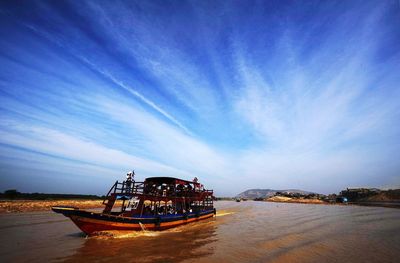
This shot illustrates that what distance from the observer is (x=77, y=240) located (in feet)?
58.0

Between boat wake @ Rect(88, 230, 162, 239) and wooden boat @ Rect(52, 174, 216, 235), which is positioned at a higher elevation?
wooden boat @ Rect(52, 174, 216, 235)

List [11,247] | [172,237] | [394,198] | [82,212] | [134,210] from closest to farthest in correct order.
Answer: [11,247]
[82,212]
[172,237]
[134,210]
[394,198]

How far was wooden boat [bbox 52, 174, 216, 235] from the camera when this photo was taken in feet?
57.7

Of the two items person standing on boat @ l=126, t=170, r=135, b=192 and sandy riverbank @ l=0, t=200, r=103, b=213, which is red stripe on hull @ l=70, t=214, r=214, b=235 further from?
sandy riverbank @ l=0, t=200, r=103, b=213

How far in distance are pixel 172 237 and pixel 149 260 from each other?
274 inches

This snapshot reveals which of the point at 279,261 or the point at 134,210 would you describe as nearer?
the point at 279,261

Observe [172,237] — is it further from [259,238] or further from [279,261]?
[279,261]

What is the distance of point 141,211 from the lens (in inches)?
824

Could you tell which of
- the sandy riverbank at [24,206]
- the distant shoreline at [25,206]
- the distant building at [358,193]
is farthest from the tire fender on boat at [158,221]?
the distant building at [358,193]

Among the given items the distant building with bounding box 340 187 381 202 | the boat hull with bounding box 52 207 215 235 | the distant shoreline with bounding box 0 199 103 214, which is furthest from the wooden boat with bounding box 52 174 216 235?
the distant building with bounding box 340 187 381 202

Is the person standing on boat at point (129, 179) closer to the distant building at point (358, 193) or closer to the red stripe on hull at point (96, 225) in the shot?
the red stripe on hull at point (96, 225)

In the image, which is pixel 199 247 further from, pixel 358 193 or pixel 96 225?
pixel 358 193

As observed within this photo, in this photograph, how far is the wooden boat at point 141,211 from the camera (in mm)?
17594

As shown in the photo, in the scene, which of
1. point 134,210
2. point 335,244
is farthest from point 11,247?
point 335,244
